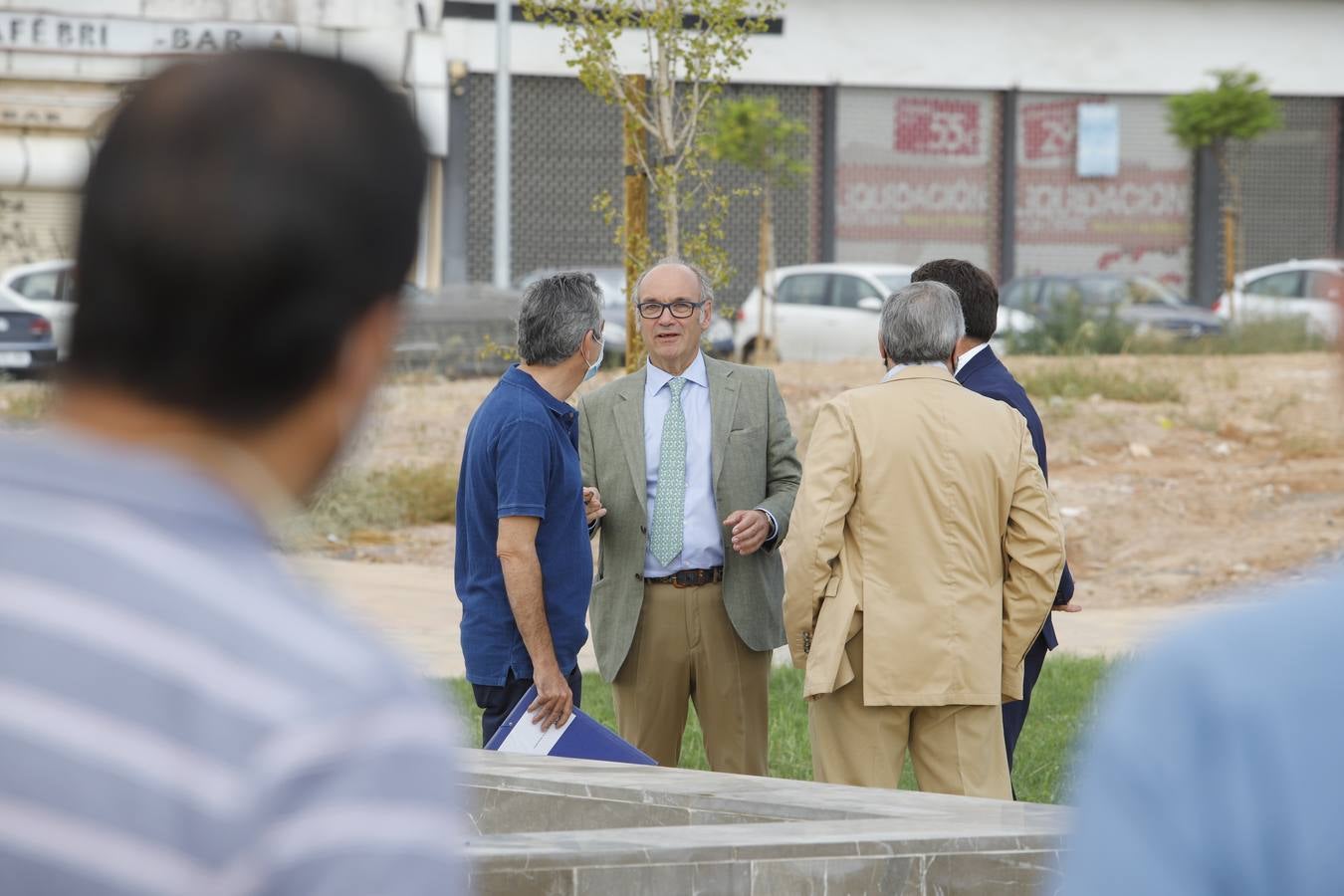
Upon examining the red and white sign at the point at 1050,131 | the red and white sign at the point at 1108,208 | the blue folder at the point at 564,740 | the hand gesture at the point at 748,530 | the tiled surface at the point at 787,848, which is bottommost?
the blue folder at the point at 564,740

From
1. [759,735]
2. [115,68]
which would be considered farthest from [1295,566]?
[115,68]

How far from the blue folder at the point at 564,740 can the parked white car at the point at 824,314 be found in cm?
1896

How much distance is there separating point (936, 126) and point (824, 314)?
1230 centimetres

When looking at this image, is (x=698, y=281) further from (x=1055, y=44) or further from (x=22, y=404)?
(x=1055, y=44)

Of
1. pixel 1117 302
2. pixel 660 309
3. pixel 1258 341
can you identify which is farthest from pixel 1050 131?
pixel 660 309

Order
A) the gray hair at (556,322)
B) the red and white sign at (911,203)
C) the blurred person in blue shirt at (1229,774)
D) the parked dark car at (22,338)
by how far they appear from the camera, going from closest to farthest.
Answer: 1. the blurred person in blue shirt at (1229,774)
2. the gray hair at (556,322)
3. the parked dark car at (22,338)
4. the red and white sign at (911,203)

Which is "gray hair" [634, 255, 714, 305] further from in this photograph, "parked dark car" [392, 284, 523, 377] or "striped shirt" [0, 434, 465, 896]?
"parked dark car" [392, 284, 523, 377]

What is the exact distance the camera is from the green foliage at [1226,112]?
1224 inches

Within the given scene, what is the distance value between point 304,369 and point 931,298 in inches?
155

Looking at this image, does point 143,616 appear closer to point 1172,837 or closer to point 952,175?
point 1172,837

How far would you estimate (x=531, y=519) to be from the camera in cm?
501

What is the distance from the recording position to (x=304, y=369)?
1.37m

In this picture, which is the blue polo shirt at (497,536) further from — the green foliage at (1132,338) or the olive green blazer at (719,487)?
the green foliage at (1132,338)

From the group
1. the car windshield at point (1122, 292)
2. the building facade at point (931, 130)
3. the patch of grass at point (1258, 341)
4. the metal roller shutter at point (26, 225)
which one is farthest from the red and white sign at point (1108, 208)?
the metal roller shutter at point (26, 225)
